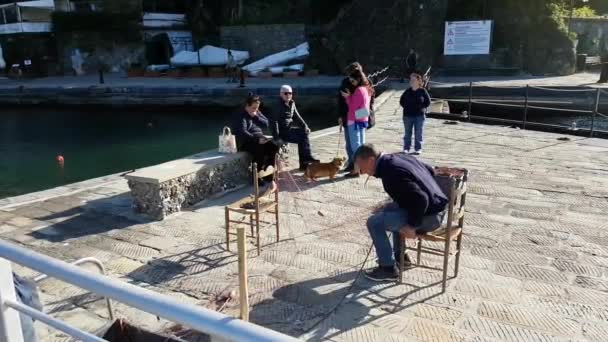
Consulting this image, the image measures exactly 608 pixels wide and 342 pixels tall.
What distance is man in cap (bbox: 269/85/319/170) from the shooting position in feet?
24.1

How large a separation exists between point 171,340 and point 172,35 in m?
33.3

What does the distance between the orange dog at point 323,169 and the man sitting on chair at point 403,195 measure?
2897mm

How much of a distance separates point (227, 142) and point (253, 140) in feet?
1.15

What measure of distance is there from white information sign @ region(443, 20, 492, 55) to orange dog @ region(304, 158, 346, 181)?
17.4 metres

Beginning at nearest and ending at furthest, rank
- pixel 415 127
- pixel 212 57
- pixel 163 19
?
pixel 415 127, pixel 212 57, pixel 163 19

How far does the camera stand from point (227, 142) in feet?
22.2

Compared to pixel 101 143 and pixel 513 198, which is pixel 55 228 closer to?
pixel 513 198

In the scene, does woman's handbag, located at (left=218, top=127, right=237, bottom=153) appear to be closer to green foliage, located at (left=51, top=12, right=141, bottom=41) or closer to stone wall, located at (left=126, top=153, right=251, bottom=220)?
stone wall, located at (left=126, top=153, right=251, bottom=220)

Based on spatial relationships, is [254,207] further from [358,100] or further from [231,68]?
[231,68]

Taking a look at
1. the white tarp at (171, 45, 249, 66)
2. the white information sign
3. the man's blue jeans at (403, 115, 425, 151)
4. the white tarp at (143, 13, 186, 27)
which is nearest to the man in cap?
the man's blue jeans at (403, 115, 425, 151)

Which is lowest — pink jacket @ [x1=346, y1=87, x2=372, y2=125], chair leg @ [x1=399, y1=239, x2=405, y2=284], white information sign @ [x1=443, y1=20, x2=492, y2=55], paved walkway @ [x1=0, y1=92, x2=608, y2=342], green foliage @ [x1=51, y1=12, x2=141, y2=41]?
paved walkway @ [x1=0, y1=92, x2=608, y2=342]

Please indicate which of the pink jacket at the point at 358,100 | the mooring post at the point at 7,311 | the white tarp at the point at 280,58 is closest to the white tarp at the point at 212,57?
the white tarp at the point at 280,58

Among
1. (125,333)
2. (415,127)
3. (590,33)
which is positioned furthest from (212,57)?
(125,333)

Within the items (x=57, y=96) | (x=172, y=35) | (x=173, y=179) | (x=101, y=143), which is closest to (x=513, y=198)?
(x=173, y=179)
